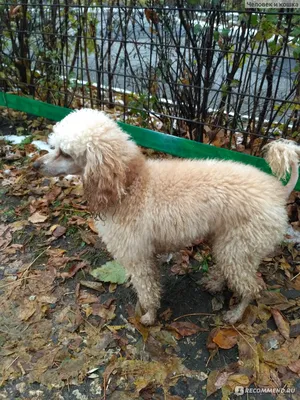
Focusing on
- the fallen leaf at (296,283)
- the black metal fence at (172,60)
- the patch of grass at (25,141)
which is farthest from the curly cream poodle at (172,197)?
the patch of grass at (25,141)

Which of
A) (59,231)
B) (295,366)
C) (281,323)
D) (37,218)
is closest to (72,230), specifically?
(59,231)

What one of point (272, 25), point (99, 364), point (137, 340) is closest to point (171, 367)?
point (137, 340)

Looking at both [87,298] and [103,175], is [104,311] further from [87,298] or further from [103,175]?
[103,175]

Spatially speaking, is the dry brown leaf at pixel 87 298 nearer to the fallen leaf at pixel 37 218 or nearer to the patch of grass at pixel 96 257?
Result: the patch of grass at pixel 96 257

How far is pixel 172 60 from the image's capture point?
11.3 ft

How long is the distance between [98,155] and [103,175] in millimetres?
119

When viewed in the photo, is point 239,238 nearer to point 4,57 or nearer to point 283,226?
point 283,226

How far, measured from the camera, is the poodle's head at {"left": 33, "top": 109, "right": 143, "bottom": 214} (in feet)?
6.44

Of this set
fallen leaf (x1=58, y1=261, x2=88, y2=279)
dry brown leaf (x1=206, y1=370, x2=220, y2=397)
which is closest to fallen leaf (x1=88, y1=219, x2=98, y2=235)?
fallen leaf (x1=58, y1=261, x2=88, y2=279)

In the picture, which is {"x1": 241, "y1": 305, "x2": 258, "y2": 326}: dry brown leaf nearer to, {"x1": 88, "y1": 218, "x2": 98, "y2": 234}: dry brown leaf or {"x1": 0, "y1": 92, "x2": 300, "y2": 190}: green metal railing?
{"x1": 0, "y1": 92, "x2": 300, "y2": 190}: green metal railing

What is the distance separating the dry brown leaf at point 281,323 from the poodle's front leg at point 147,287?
827mm

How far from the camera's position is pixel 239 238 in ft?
6.61

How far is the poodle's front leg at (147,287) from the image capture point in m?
2.23

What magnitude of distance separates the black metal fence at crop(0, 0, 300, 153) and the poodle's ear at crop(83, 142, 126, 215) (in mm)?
1612
